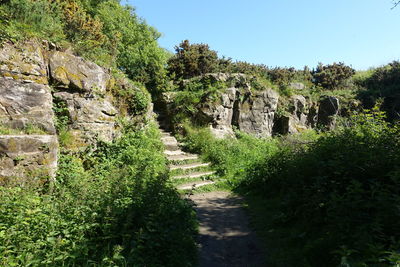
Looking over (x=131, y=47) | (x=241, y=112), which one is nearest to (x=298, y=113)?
(x=241, y=112)

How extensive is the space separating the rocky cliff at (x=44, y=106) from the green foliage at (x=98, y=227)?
896 mm

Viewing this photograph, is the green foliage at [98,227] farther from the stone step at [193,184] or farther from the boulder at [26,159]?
the stone step at [193,184]

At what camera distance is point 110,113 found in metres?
8.92

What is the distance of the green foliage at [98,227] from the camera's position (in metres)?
3.20

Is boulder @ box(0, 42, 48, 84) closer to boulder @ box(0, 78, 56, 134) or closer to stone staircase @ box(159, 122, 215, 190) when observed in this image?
boulder @ box(0, 78, 56, 134)

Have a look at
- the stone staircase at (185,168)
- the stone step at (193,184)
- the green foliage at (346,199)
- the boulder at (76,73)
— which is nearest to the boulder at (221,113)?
the stone staircase at (185,168)

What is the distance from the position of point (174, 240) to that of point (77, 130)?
206 inches

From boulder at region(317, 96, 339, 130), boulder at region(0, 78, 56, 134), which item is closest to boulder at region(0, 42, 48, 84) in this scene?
boulder at region(0, 78, 56, 134)

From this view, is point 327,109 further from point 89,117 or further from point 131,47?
point 89,117

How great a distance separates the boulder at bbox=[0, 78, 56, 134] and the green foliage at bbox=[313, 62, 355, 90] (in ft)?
69.3

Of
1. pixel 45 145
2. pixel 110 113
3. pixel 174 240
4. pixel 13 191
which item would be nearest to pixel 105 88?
pixel 110 113

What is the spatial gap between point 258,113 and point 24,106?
12.2 metres

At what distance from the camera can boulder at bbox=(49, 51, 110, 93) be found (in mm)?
7895

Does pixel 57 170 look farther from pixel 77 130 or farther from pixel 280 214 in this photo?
pixel 280 214
